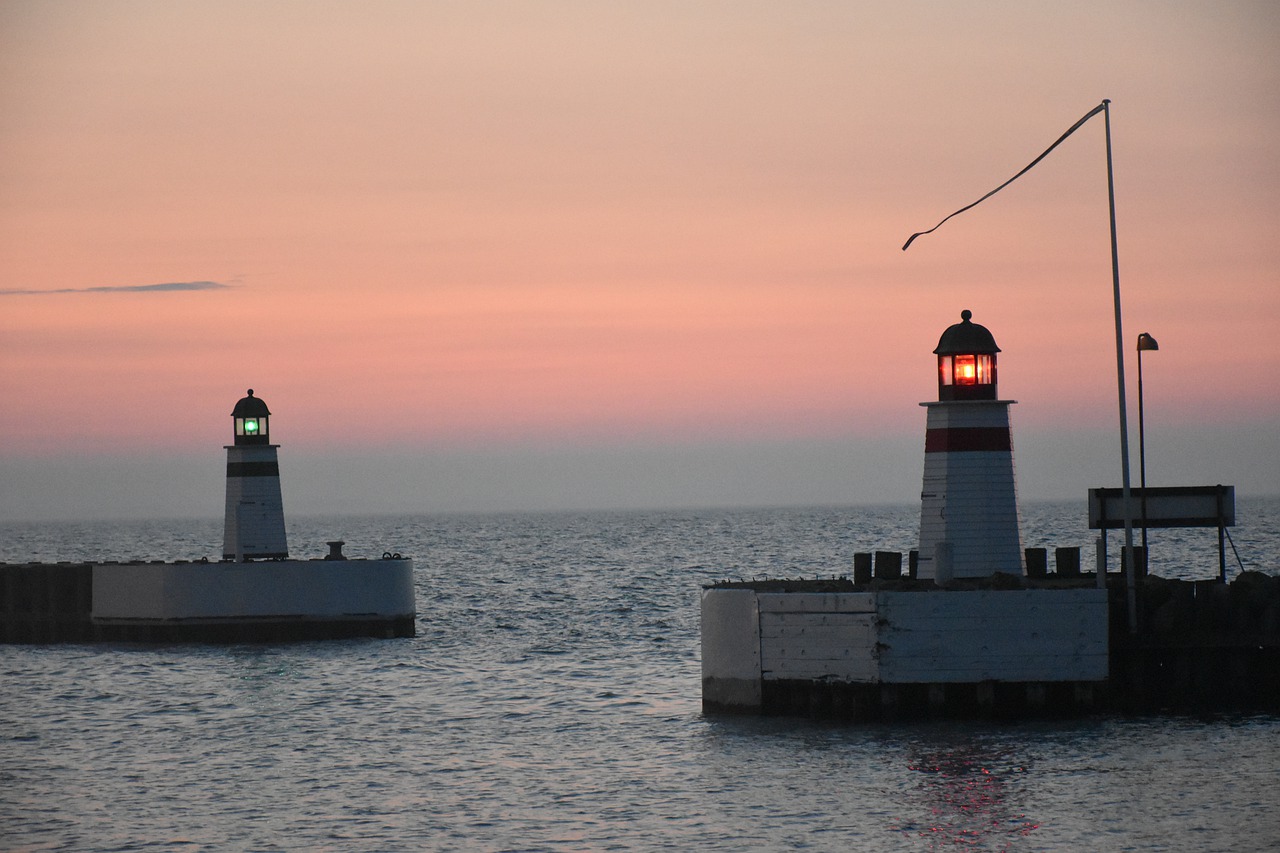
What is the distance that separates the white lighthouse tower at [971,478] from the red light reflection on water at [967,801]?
12.1ft

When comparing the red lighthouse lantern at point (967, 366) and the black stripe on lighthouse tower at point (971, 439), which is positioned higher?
the red lighthouse lantern at point (967, 366)

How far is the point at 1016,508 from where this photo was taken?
86.8ft

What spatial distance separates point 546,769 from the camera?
24.3 m

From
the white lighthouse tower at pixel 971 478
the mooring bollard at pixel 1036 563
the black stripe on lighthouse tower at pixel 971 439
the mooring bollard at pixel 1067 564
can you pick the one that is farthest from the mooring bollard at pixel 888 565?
the mooring bollard at pixel 1067 564

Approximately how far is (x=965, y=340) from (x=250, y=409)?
2299 centimetres

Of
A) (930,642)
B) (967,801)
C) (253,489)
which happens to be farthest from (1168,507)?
(253,489)

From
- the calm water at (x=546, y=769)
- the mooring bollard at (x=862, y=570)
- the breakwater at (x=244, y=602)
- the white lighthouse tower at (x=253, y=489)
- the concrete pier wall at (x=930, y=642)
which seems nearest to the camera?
the calm water at (x=546, y=769)

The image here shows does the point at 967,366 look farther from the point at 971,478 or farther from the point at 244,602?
the point at 244,602

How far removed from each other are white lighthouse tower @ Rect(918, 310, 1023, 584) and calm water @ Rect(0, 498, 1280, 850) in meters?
2.92

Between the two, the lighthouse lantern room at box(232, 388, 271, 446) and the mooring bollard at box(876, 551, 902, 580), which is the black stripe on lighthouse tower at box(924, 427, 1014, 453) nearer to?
the mooring bollard at box(876, 551, 902, 580)

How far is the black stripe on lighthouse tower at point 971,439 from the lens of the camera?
26344mm

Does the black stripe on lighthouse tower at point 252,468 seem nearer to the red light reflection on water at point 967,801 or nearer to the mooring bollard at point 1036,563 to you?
the mooring bollard at point 1036,563

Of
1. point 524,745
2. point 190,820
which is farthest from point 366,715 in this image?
point 190,820

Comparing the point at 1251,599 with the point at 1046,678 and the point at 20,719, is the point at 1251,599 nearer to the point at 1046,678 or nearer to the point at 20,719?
the point at 1046,678
